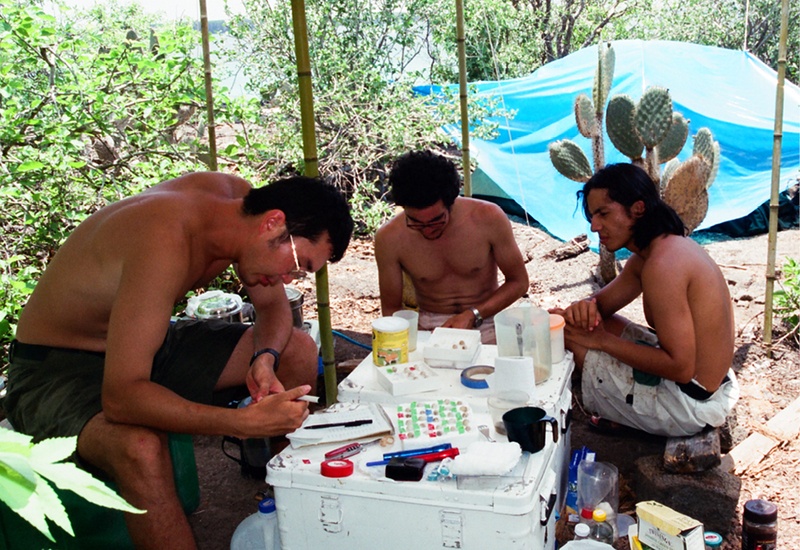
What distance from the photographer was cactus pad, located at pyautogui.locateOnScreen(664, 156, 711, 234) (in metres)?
4.43

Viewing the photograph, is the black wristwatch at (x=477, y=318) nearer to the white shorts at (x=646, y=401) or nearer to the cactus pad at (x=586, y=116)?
the white shorts at (x=646, y=401)

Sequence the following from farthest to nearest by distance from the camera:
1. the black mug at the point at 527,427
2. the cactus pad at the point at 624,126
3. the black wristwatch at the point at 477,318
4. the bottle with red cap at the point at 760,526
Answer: the cactus pad at the point at 624,126, the black wristwatch at the point at 477,318, the bottle with red cap at the point at 760,526, the black mug at the point at 527,427

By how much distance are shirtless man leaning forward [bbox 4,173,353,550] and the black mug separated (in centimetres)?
56

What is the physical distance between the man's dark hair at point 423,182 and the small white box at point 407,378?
95 cm

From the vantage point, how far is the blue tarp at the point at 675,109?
634 centimetres

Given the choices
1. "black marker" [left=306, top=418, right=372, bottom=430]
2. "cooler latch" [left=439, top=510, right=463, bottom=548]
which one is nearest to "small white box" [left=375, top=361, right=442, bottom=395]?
"black marker" [left=306, top=418, right=372, bottom=430]

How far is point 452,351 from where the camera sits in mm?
2160

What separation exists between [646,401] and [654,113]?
2.47 m

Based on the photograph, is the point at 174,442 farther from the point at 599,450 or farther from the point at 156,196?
the point at 599,450

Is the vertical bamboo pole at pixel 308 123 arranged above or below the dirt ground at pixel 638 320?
above

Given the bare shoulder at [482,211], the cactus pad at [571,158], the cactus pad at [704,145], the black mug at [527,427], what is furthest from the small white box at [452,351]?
the cactus pad at [704,145]

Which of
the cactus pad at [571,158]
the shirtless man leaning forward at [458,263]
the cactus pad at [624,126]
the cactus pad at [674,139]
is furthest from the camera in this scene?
the cactus pad at [571,158]

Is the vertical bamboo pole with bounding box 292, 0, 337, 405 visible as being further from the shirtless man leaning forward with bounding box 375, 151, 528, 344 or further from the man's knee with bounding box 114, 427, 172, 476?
the man's knee with bounding box 114, 427, 172, 476

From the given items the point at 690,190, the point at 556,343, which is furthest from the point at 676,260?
the point at 690,190
